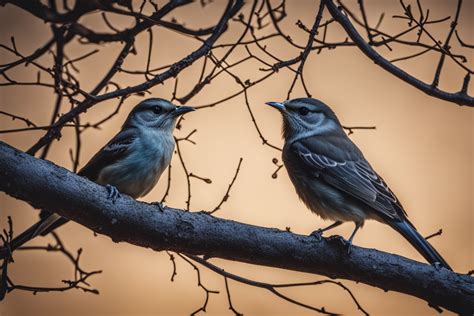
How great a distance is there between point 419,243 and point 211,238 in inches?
56.1

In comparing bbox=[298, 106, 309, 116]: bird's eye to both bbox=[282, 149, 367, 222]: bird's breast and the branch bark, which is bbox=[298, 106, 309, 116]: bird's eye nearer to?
bbox=[282, 149, 367, 222]: bird's breast

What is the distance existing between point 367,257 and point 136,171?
186 cm

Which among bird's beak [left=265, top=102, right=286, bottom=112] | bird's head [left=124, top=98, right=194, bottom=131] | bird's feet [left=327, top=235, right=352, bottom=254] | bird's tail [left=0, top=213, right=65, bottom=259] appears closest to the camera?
bird's feet [left=327, top=235, right=352, bottom=254]

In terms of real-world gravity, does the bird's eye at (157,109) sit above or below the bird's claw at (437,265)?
above

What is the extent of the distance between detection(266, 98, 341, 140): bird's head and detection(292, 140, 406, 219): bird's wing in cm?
30

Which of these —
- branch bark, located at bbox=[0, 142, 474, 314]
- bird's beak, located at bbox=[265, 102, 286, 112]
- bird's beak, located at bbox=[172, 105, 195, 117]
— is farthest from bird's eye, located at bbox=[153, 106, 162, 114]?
branch bark, located at bbox=[0, 142, 474, 314]

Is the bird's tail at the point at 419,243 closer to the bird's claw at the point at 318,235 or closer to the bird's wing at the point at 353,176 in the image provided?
the bird's wing at the point at 353,176

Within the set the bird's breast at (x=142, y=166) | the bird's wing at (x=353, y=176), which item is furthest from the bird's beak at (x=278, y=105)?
the bird's breast at (x=142, y=166)

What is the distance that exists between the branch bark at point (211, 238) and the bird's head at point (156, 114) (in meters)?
1.58

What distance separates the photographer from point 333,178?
4.18m

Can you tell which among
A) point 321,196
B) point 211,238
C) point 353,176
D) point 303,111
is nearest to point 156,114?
point 303,111

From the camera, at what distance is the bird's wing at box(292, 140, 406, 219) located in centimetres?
401

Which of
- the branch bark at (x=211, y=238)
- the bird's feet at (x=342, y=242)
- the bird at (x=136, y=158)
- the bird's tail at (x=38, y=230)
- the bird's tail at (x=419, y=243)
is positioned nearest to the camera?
the branch bark at (x=211, y=238)

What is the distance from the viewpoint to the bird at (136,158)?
4.39 meters
